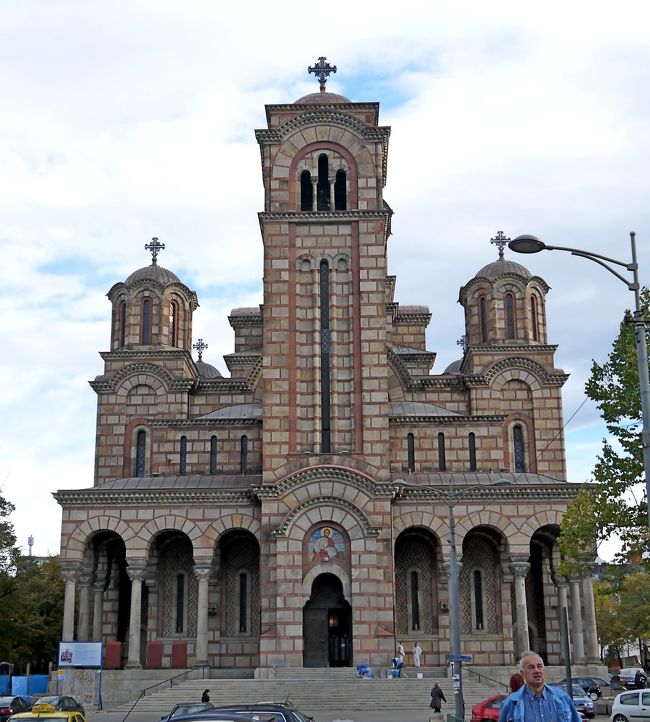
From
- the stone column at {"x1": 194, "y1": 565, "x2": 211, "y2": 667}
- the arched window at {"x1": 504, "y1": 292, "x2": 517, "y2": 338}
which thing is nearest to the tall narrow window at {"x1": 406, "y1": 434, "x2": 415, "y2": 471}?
the arched window at {"x1": 504, "y1": 292, "x2": 517, "y2": 338}

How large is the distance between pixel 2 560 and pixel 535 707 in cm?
4601

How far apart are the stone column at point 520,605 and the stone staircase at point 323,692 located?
294 cm

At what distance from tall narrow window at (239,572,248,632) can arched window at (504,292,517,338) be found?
1635 cm

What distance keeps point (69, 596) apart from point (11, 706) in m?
5.79

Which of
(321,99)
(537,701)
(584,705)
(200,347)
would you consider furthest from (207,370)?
(537,701)

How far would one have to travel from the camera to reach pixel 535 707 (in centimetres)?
778

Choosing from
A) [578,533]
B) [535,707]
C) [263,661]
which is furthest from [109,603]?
[535,707]

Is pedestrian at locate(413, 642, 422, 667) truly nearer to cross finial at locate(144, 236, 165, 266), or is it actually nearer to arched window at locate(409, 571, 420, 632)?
arched window at locate(409, 571, 420, 632)

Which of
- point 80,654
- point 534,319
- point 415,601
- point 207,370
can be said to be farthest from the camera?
point 207,370

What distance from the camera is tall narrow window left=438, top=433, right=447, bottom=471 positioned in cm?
4341

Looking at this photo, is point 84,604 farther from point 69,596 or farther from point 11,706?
point 11,706

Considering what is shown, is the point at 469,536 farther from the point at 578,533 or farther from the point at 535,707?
the point at 535,707

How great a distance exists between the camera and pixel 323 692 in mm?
34812

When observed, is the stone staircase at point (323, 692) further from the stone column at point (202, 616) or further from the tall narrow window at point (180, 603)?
the tall narrow window at point (180, 603)
